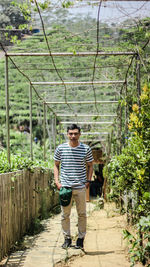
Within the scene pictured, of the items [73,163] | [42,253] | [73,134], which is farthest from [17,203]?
[73,134]

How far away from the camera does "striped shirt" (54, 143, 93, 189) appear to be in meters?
4.47

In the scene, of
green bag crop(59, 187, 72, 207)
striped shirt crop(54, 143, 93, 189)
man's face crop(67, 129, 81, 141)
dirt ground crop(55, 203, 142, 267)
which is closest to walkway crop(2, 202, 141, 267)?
dirt ground crop(55, 203, 142, 267)

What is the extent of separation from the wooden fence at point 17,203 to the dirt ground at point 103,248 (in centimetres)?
79

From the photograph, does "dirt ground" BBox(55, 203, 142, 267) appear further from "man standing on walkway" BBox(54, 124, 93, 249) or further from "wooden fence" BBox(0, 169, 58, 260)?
"wooden fence" BBox(0, 169, 58, 260)

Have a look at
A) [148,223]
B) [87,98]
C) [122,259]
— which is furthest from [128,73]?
[148,223]

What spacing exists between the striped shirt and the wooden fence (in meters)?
0.66

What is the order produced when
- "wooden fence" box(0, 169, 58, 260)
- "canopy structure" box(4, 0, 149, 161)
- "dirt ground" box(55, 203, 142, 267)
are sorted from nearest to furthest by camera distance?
1. "dirt ground" box(55, 203, 142, 267)
2. "wooden fence" box(0, 169, 58, 260)
3. "canopy structure" box(4, 0, 149, 161)

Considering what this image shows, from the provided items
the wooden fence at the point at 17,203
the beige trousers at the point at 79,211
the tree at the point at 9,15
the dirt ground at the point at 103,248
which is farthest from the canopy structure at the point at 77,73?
the dirt ground at the point at 103,248

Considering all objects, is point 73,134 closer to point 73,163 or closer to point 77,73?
point 73,163

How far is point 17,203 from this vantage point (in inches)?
193

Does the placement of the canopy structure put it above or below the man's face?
above

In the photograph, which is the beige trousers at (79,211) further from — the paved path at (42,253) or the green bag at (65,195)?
the paved path at (42,253)

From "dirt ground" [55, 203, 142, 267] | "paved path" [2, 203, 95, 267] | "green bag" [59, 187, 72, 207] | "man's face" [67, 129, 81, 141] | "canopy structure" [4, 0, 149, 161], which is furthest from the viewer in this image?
"canopy structure" [4, 0, 149, 161]

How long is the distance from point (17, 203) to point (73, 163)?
102 cm
